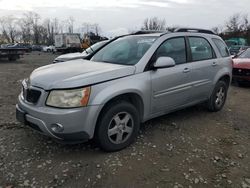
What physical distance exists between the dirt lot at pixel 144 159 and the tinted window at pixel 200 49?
4.12 ft

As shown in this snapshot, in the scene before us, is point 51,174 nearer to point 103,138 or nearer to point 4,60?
point 103,138

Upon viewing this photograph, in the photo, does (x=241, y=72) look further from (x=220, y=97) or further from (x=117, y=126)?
(x=117, y=126)

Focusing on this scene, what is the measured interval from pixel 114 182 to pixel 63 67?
1.93m

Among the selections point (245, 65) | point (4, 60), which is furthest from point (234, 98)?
point (4, 60)

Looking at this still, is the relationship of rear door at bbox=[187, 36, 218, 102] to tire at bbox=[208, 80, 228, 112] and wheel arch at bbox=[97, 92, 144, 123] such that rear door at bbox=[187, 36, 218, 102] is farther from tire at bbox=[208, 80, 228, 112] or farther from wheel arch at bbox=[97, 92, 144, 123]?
wheel arch at bbox=[97, 92, 144, 123]

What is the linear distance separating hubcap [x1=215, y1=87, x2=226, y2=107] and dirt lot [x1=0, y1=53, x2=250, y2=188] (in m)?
0.86

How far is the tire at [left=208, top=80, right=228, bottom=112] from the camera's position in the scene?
5.77m

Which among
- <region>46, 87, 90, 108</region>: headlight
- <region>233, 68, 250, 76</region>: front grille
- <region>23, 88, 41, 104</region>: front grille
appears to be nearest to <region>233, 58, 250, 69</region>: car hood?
<region>233, 68, 250, 76</region>: front grille

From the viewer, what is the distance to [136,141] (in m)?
4.32

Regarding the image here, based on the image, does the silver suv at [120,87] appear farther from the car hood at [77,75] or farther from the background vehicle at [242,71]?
the background vehicle at [242,71]

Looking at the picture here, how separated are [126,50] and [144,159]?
6.11 feet

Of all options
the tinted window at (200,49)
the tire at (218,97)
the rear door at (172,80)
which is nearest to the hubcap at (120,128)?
the rear door at (172,80)

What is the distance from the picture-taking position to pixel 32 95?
374 centimetres

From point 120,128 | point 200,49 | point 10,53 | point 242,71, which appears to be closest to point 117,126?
point 120,128
